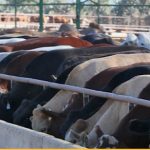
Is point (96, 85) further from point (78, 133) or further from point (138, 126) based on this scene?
point (138, 126)

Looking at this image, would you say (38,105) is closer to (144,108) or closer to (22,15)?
(144,108)

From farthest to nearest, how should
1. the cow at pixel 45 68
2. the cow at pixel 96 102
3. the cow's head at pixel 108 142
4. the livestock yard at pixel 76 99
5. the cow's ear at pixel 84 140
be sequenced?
the cow at pixel 45 68 → the cow at pixel 96 102 → the cow's ear at pixel 84 140 → the livestock yard at pixel 76 99 → the cow's head at pixel 108 142

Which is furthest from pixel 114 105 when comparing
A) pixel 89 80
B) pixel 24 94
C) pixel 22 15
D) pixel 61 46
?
pixel 22 15

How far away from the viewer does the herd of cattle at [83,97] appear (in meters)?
5.77

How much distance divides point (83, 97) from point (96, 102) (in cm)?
45

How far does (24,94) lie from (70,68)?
87cm

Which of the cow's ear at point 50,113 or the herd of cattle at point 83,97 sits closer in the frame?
the herd of cattle at point 83,97

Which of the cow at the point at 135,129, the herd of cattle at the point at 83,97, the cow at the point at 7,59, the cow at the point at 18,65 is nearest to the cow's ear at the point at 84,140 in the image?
the herd of cattle at the point at 83,97

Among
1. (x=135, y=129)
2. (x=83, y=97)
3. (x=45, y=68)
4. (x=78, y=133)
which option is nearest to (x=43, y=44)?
(x=45, y=68)

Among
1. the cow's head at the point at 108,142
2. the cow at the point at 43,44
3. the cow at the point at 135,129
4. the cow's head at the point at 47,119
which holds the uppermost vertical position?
the cow at the point at 43,44

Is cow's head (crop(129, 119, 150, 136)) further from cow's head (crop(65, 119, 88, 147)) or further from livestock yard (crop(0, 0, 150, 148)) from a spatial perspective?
cow's head (crop(65, 119, 88, 147))

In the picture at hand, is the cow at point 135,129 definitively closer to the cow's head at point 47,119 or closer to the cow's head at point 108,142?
the cow's head at point 108,142

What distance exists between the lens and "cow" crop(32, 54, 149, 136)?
6.94 m

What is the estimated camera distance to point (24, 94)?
823cm
